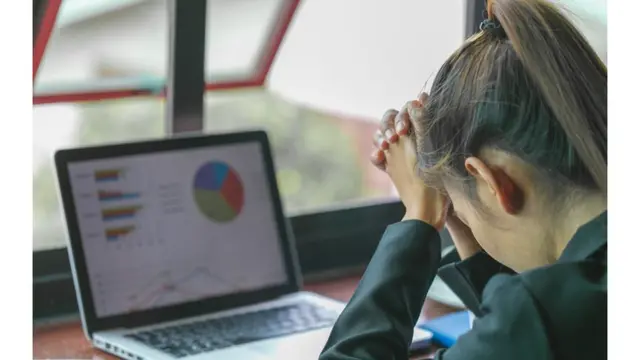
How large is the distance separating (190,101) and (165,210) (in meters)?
0.31

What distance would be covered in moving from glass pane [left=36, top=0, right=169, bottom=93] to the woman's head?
821 mm

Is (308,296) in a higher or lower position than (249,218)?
lower

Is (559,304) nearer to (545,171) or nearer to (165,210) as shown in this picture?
(545,171)

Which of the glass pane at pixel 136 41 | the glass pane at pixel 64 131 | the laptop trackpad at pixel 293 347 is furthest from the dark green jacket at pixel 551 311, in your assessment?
the glass pane at pixel 136 41

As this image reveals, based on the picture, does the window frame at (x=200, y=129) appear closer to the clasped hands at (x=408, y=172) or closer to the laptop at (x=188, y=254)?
the laptop at (x=188, y=254)

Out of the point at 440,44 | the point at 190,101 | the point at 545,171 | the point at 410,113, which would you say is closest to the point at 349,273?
the point at 190,101

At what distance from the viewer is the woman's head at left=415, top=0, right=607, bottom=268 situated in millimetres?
971

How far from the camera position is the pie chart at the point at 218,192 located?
1550mm

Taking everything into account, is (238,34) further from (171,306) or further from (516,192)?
(516,192)

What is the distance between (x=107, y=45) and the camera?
235 cm

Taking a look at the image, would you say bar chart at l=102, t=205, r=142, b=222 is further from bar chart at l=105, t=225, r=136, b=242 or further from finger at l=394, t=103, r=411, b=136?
finger at l=394, t=103, r=411, b=136

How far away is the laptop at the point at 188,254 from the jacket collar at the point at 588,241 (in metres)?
0.47

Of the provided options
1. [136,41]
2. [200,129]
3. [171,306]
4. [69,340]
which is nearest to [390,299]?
[171,306]

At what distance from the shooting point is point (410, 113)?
1.14m
